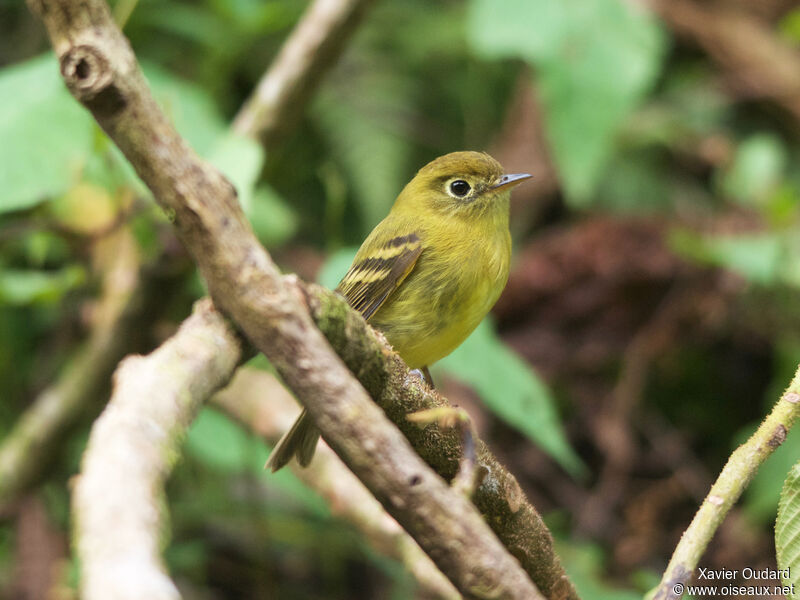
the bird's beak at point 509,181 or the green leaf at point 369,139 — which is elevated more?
the green leaf at point 369,139

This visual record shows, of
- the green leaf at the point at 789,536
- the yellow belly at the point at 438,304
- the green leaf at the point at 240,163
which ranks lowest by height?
the green leaf at the point at 789,536

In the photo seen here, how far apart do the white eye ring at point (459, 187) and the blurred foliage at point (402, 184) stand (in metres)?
0.49

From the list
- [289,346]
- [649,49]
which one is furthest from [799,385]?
[649,49]

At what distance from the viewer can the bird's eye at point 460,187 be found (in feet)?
11.7

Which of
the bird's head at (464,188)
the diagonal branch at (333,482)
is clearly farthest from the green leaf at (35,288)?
the bird's head at (464,188)

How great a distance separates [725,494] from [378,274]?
166cm

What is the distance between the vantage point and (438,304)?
2.99 metres

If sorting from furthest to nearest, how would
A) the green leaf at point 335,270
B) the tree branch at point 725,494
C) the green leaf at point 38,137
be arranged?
the green leaf at point 335,270, the green leaf at point 38,137, the tree branch at point 725,494

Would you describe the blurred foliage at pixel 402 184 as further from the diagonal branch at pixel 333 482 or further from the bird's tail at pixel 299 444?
the bird's tail at pixel 299 444

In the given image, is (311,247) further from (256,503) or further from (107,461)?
(107,461)

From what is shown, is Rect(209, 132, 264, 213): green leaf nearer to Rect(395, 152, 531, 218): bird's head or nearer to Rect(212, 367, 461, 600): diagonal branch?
Rect(212, 367, 461, 600): diagonal branch

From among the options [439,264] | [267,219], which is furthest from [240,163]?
[267,219]

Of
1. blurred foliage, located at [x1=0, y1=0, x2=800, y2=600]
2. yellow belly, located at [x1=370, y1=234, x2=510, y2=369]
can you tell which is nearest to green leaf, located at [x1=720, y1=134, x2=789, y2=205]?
blurred foliage, located at [x1=0, y1=0, x2=800, y2=600]

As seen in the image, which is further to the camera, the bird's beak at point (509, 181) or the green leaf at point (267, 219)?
the green leaf at point (267, 219)
